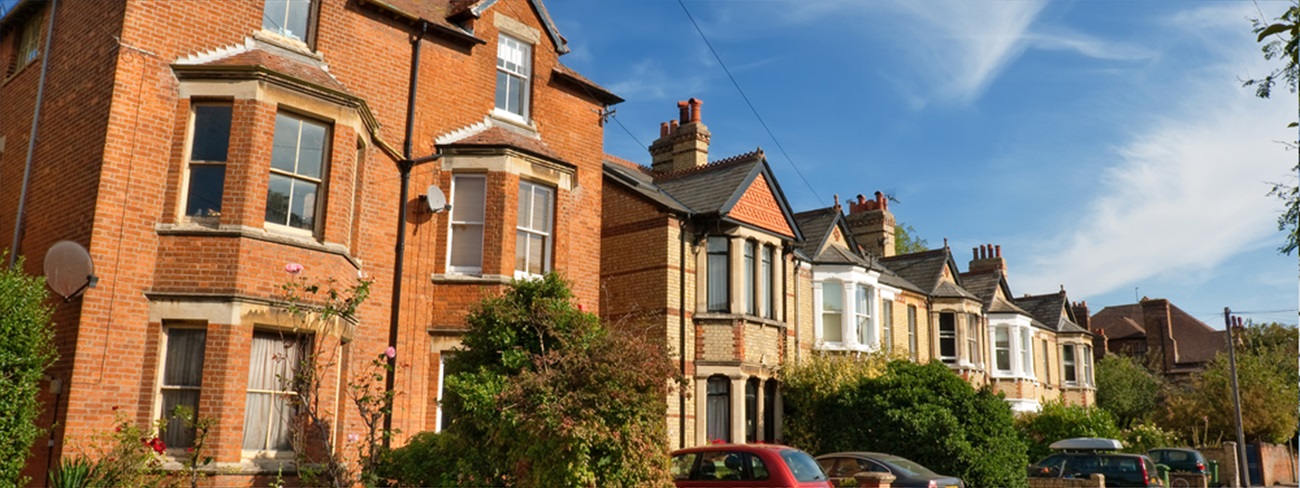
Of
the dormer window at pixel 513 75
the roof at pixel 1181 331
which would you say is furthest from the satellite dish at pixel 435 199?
the roof at pixel 1181 331

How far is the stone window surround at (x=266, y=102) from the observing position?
12.6 m

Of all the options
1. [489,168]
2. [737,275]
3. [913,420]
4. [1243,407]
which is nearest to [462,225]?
[489,168]

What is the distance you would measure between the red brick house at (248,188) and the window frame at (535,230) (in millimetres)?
47

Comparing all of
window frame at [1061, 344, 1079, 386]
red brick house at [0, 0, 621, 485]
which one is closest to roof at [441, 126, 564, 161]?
red brick house at [0, 0, 621, 485]

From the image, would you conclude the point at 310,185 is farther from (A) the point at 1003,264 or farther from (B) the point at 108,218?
(A) the point at 1003,264

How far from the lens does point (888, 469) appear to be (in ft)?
55.1

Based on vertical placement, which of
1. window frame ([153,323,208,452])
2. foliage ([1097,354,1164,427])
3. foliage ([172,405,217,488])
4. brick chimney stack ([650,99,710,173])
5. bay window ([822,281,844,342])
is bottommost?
foliage ([172,405,217,488])

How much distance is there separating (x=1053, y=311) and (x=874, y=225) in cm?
1454

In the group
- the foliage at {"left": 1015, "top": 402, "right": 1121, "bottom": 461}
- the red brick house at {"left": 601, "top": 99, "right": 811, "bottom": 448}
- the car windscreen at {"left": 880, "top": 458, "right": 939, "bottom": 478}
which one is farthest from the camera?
the foliage at {"left": 1015, "top": 402, "right": 1121, "bottom": 461}

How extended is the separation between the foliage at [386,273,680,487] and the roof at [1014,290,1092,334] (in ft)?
121

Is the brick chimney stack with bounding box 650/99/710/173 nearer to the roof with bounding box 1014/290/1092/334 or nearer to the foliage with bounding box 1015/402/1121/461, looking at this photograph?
the foliage with bounding box 1015/402/1121/461

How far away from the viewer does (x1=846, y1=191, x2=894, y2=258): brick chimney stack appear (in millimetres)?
36438

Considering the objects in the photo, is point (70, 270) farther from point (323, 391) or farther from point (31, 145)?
point (31, 145)

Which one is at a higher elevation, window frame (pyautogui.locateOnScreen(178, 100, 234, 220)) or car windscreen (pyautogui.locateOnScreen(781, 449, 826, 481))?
window frame (pyautogui.locateOnScreen(178, 100, 234, 220))
